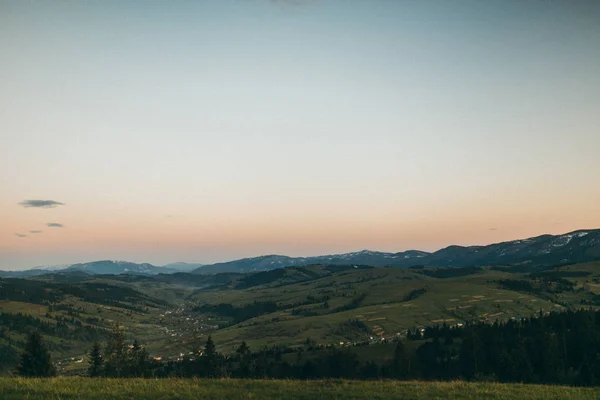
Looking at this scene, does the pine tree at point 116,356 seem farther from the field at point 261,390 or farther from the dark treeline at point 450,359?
the field at point 261,390

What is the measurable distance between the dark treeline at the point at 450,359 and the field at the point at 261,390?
52892mm

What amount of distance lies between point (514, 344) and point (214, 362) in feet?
332

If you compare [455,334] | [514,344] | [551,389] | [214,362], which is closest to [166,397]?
[551,389]

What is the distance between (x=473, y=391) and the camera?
2725 centimetres

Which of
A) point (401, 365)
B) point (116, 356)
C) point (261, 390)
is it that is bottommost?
point (401, 365)

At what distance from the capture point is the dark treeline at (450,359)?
343ft

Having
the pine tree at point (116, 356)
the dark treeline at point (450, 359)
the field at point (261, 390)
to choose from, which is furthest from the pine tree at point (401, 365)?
the field at point (261, 390)

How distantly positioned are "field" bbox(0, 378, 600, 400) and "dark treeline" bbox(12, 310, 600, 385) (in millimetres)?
52892

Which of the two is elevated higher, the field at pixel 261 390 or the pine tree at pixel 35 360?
the field at pixel 261 390

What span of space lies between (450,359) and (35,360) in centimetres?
13249

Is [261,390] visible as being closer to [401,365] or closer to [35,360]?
[35,360]

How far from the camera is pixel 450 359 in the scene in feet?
493

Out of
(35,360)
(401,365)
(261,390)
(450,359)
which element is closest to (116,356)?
(35,360)

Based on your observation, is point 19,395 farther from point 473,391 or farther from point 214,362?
point 214,362
